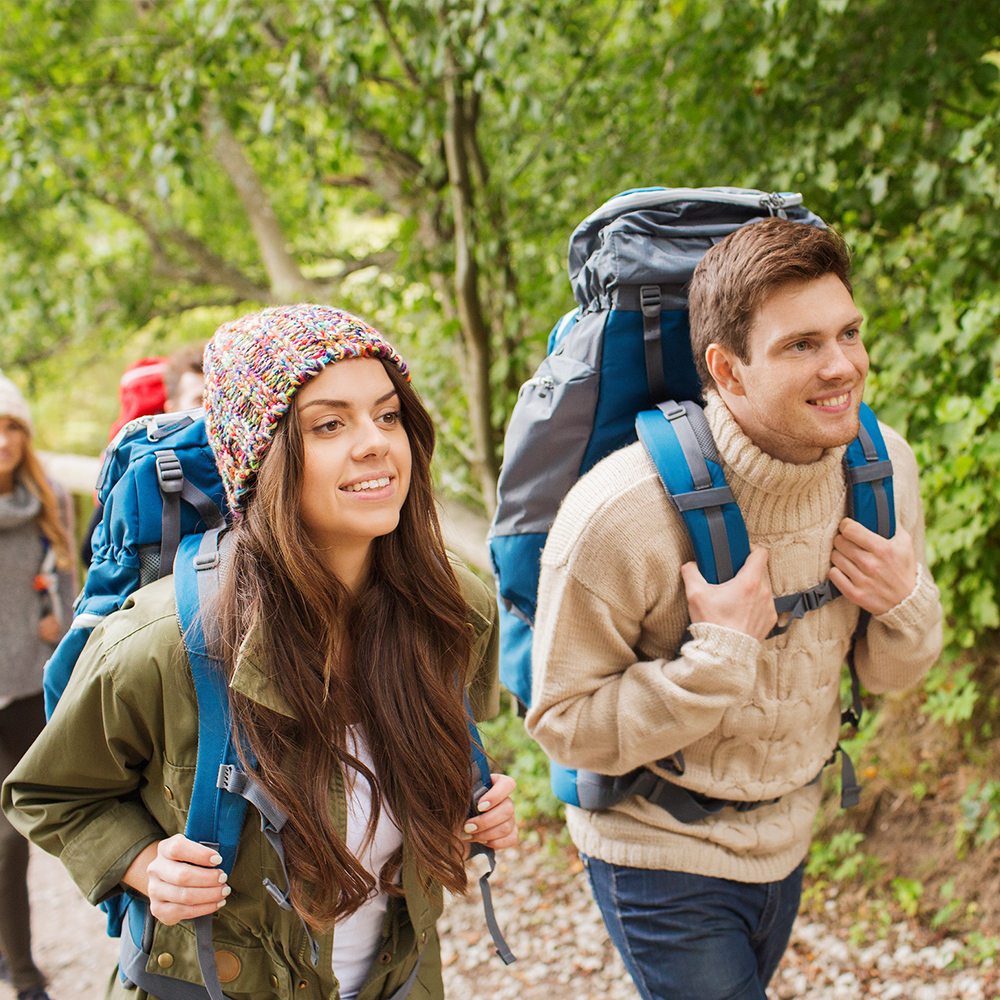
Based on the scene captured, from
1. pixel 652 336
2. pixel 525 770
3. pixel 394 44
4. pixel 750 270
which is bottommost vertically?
pixel 525 770

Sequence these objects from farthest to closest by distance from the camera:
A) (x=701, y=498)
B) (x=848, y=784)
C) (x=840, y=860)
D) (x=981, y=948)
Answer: (x=840, y=860) → (x=981, y=948) → (x=848, y=784) → (x=701, y=498)

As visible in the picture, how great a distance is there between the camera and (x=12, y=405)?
139 inches

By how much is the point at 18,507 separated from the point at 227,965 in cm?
253

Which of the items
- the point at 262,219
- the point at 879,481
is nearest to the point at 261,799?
the point at 879,481

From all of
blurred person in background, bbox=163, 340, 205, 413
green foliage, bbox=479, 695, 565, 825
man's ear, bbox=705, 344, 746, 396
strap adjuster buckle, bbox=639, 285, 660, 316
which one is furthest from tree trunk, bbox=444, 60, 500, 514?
man's ear, bbox=705, 344, 746, 396

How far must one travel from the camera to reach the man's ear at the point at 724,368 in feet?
5.93

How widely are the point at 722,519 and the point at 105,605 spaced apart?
3.92ft

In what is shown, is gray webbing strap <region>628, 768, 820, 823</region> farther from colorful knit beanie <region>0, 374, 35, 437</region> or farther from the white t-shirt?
colorful knit beanie <region>0, 374, 35, 437</region>

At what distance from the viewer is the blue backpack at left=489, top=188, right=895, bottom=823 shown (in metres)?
1.83

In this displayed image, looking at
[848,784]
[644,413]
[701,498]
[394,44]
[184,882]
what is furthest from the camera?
[394,44]

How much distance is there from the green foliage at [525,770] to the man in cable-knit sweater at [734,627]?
218 cm

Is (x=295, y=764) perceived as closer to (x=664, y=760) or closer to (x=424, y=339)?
(x=664, y=760)

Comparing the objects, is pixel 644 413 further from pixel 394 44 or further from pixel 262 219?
pixel 262 219

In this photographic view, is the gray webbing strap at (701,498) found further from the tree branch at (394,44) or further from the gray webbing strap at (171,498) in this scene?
the tree branch at (394,44)
